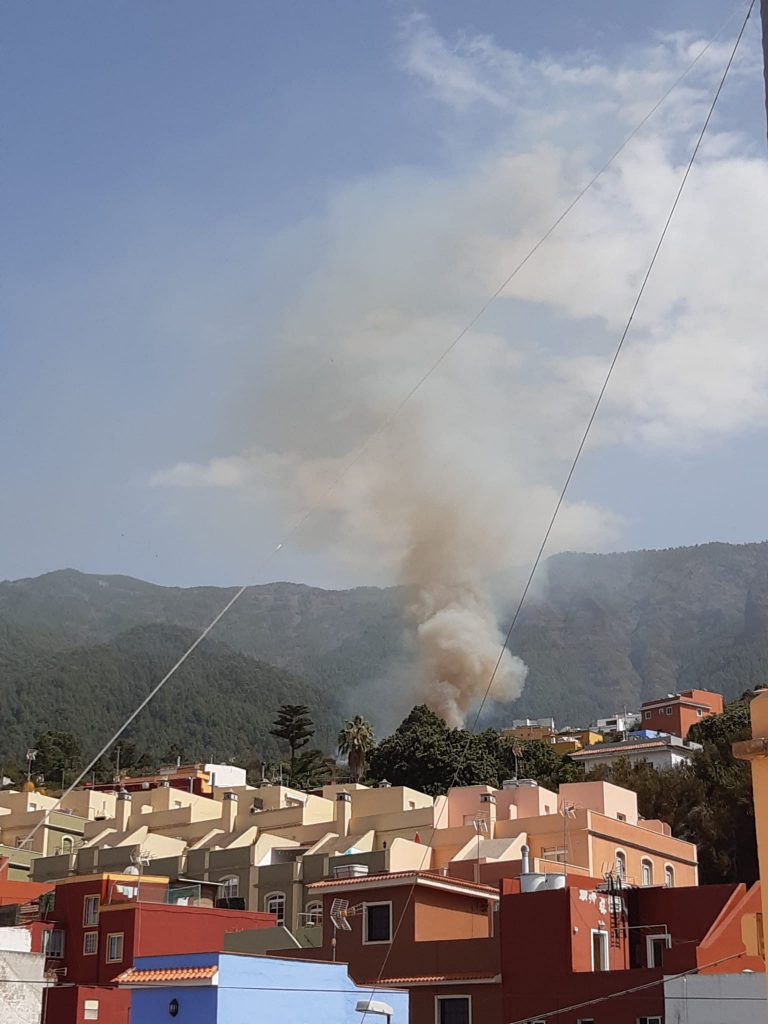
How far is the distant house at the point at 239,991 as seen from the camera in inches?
1063

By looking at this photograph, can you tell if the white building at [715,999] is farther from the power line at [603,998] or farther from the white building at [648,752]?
the white building at [648,752]

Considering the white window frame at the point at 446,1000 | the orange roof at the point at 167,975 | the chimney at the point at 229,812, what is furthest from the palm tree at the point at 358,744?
the orange roof at the point at 167,975

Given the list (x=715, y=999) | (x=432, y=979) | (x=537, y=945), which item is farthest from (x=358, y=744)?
(x=715, y=999)

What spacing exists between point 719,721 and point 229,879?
5414cm

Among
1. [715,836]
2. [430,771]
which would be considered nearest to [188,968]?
[715,836]

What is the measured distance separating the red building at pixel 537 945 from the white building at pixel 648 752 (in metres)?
82.7

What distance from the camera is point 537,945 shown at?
36062mm

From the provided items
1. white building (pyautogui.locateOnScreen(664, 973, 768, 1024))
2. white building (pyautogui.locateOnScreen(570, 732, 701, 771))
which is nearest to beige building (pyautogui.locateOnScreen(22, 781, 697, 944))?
white building (pyautogui.locateOnScreen(664, 973, 768, 1024))

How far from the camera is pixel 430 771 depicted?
99250mm

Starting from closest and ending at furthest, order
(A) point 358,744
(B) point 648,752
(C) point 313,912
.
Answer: (C) point 313,912, (A) point 358,744, (B) point 648,752

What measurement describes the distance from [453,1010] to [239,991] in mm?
11054

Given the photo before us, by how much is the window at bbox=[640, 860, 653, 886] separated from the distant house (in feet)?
102

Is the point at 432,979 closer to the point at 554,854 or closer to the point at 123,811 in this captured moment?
the point at 554,854

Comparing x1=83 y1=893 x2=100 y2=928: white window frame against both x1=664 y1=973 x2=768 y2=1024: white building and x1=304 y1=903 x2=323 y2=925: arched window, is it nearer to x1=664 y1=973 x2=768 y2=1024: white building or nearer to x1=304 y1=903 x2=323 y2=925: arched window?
x1=304 y1=903 x2=323 y2=925: arched window
